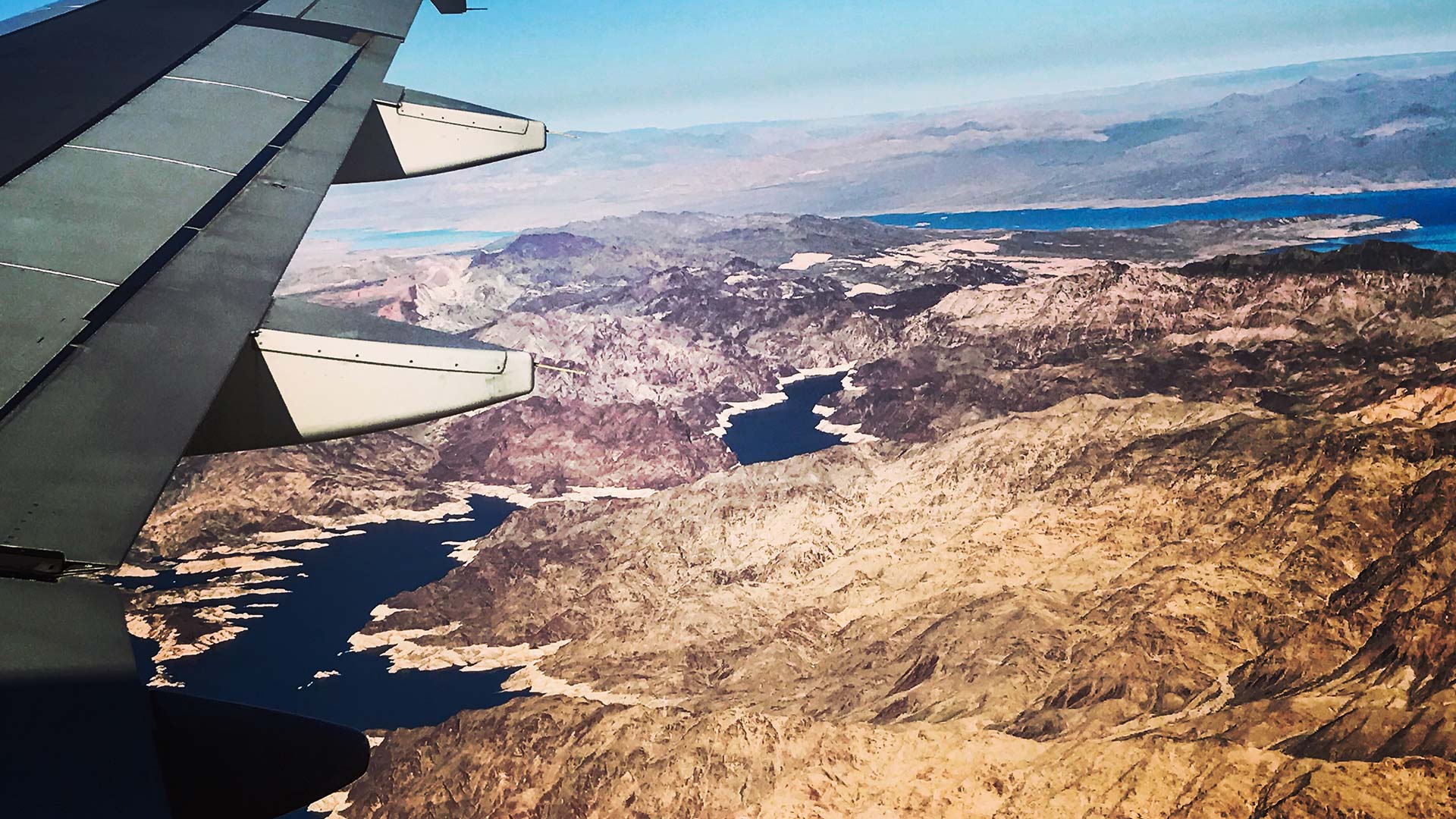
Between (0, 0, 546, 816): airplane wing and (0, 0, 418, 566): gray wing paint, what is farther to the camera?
(0, 0, 418, 566): gray wing paint

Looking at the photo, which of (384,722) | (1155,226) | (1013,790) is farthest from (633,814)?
(1155,226)

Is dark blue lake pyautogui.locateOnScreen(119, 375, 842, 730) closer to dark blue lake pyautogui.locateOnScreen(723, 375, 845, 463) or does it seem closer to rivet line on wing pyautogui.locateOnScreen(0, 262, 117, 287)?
dark blue lake pyautogui.locateOnScreen(723, 375, 845, 463)

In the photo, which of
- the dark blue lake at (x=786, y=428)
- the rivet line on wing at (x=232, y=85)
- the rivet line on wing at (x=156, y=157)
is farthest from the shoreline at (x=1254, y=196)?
the rivet line on wing at (x=156, y=157)

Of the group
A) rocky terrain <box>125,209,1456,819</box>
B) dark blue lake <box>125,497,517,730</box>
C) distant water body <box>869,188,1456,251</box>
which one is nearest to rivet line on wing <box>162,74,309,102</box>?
rocky terrain <box>125,209,1456,819</box>

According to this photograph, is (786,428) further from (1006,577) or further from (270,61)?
(270,61)

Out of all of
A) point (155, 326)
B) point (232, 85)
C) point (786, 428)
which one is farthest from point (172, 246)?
point (786, 428)
